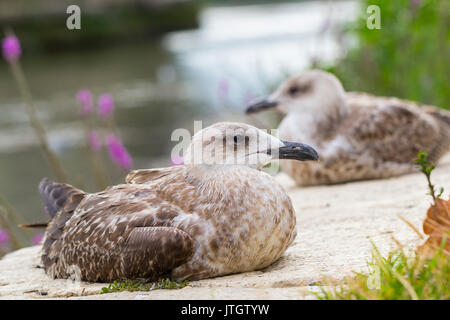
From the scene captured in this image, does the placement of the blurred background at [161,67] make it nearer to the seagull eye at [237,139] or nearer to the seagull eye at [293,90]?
the seagull eye at [293,90]

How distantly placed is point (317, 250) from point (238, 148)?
29.2 inches

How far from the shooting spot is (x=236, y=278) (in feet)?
11.1

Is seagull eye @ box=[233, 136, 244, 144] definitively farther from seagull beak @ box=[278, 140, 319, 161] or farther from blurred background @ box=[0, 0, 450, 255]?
blurred background @ box=[0, 0, 450, 255]

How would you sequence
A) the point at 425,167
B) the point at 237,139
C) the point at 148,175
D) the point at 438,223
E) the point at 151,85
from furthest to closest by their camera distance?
1. the point at 151,85
2. the point at 148,175
3. the point at 237,139
4. the point at 438,223
5. the point at 425,167

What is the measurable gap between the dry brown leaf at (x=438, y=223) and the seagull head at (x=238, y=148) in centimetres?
75

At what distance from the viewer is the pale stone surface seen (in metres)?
3.18

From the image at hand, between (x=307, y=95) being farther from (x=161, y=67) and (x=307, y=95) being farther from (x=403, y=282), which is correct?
(x=161, y=67)

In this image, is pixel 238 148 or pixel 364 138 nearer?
pixel 238 148

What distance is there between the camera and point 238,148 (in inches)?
145

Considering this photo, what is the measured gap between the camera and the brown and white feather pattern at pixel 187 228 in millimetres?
3377

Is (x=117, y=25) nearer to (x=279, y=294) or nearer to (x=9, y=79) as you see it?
(x=9, y=79)

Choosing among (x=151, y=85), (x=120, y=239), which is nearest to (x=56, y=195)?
(x=120, y=239)

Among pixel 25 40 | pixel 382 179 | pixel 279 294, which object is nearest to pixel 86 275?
pixel 279 294

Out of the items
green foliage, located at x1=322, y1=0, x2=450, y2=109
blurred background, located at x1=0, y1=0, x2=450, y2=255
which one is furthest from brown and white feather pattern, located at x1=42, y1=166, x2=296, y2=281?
green foliage, located at x1=322, y1=0, x2=450, y2=109
